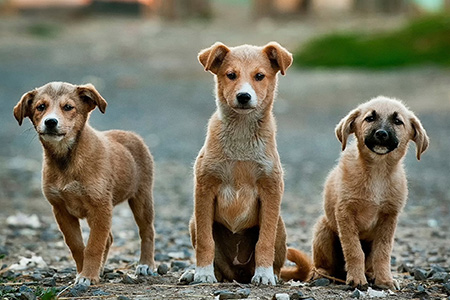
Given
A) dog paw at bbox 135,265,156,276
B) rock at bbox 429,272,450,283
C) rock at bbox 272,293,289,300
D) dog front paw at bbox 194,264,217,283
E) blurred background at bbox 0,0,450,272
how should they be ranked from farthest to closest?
1. blurred background at bbox 0,0,450,272
2. dog paw at bbox 135,265,156,276
3. rock at bbox 429,272,450,283
4. dog front paw at bbox 194,264,217,283
5. rock at bbox 272,293,289,300

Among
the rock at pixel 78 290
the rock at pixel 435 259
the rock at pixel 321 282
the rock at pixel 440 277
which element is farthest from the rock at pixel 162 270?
the rock at pixel 435 259

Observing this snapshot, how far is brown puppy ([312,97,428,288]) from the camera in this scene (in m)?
6.06

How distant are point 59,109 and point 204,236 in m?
1.37

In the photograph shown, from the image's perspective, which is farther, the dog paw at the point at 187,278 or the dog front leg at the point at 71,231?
the dog front leg at the point at 71,231

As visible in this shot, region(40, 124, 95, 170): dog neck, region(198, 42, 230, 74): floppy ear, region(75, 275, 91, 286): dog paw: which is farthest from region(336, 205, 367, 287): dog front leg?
region(40, 124, 95, 170): dog neck

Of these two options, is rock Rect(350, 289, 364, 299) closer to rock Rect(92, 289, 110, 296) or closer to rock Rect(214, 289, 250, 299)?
rock Rect(214, 289, 250, 299)

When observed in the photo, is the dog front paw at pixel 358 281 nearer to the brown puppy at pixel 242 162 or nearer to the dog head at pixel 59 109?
the brown puppy at pixel 242 162

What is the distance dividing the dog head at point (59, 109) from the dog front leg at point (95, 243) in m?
0.58

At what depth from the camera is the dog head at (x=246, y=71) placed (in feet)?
19.7

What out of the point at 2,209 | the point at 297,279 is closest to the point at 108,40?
the point at 2,209

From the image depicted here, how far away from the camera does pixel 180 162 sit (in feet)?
43.4

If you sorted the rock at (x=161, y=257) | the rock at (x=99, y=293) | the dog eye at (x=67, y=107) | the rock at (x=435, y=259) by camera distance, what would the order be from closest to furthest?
the rock at (x=99, y=293) < the dog eye at (x=67, y=107) < the rock at (x=435, y=259) < the rock at (x=161, y=257)

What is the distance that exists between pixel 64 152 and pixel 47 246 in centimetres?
230

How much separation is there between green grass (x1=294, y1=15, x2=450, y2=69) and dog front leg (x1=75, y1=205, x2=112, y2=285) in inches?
631
